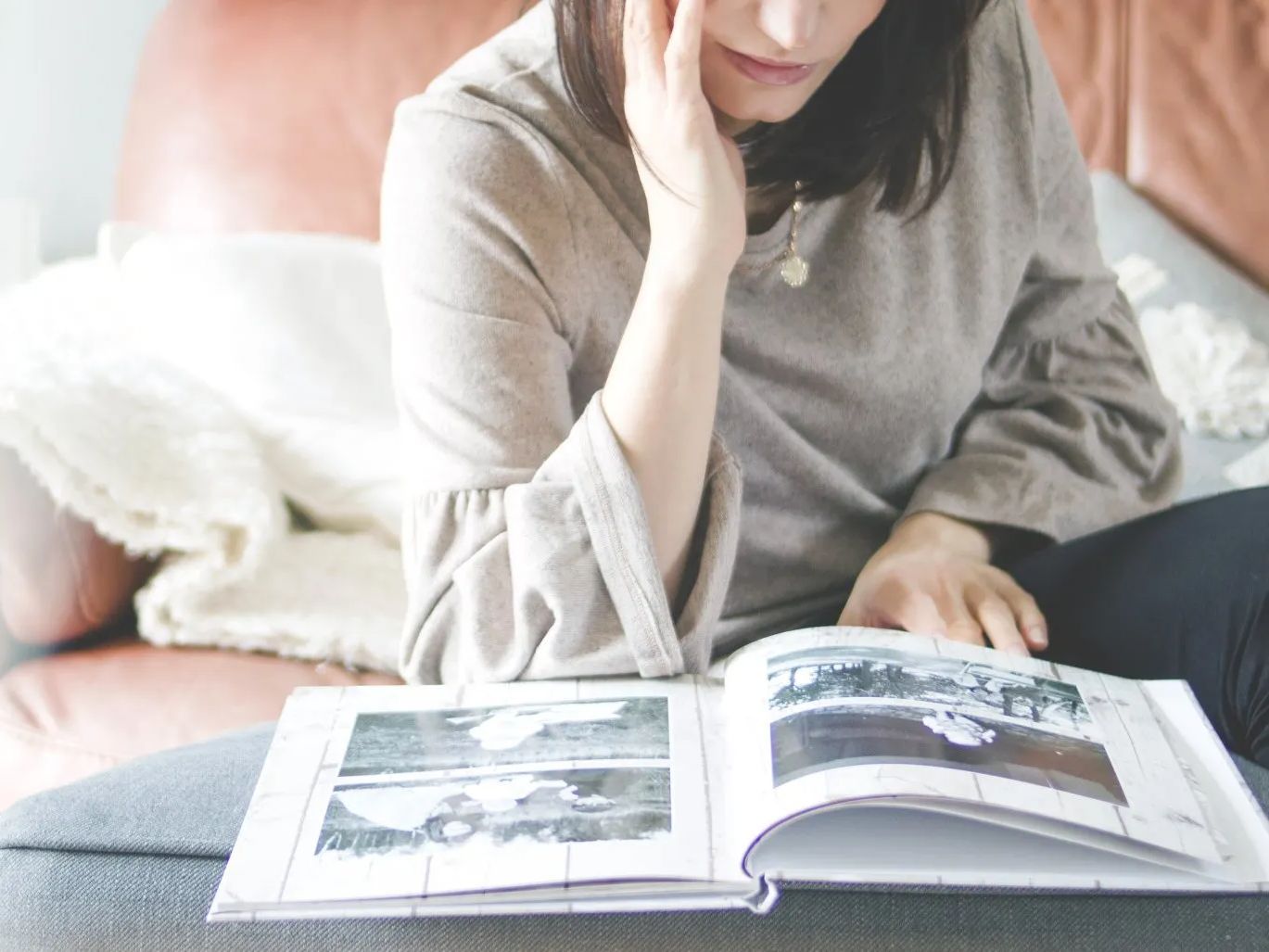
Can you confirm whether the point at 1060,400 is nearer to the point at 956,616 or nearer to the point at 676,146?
the point at 956,616

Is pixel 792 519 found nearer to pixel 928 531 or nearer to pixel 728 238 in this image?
pixel 928 531

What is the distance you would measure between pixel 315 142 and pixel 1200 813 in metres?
1.31

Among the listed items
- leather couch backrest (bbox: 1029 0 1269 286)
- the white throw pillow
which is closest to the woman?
the white throw pillow

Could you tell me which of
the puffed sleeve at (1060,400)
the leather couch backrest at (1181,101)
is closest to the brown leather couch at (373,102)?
the leather couch backrest at (1181,101)

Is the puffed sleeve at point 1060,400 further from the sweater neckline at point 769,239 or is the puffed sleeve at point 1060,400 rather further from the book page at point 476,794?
the book page at point 476,794

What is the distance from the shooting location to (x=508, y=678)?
0.82 m

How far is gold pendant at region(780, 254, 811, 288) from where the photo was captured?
94cm

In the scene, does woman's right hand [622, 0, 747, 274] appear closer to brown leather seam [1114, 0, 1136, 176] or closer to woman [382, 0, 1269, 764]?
woman [382, 0, 1269, 764]

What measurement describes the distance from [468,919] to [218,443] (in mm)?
732

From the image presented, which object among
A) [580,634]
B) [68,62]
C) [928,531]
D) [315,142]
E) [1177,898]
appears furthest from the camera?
[68,62]

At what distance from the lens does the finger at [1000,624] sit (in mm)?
844

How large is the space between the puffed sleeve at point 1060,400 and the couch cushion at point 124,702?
556 mm

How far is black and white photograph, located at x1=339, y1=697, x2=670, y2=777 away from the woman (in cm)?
6

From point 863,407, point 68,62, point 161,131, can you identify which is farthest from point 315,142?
point 863,407
